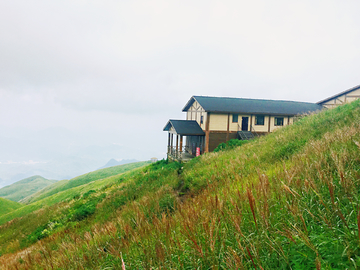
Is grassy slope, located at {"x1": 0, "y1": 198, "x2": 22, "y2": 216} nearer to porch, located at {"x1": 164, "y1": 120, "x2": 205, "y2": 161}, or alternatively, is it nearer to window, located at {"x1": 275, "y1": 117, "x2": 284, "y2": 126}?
porch, located at {"x1": 164, "y1": 120, "x2": 205, "y2": 161}

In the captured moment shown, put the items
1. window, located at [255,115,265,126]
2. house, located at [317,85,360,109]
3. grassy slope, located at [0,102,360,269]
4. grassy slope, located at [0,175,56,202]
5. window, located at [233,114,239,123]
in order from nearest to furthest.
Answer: grassy slope, located at [0,102,360,269], house, located at [317,85,360,109], window, located at [233,114,239,123], window, located at [255,115,265,126], grassy slope, located at [0,175,56,202]

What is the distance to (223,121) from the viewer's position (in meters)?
25.8

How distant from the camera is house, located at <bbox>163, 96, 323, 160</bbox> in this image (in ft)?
82.8

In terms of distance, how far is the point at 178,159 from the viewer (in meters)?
23.9

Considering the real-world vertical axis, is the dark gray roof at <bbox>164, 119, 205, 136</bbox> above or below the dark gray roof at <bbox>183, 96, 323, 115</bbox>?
below

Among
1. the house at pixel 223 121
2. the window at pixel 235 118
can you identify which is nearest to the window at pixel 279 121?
the house at pixel 223 121

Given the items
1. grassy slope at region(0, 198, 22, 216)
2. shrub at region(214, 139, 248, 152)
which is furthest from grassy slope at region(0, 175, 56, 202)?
shrub at region(214, 139, 248, 152)

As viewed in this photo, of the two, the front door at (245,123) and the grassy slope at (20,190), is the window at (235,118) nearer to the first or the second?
the front door at (245,123)

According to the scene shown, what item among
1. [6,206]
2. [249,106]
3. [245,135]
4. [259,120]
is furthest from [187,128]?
[6,206]

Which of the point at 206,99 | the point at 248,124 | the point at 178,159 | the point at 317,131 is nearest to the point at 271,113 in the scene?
the point at 248,124

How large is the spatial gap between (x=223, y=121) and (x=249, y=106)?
534 cm

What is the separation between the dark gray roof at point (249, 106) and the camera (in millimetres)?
25992

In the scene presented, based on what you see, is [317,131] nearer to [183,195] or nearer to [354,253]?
[183,195]

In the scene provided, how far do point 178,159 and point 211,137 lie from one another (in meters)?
5.10
